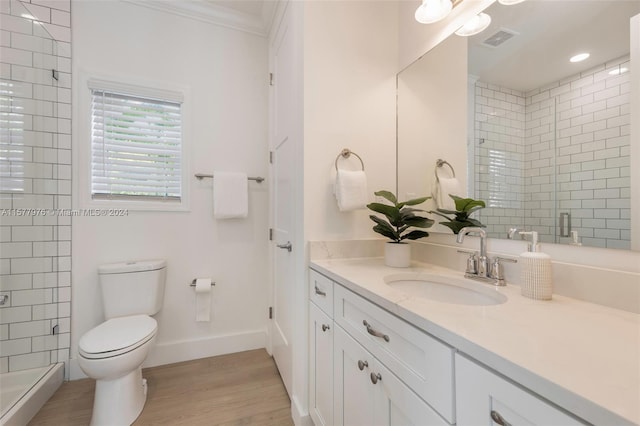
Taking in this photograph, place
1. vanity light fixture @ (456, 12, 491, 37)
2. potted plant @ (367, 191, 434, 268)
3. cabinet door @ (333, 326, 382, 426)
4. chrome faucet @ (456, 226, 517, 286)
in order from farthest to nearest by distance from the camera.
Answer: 1. potted plant @ (367, 191, 434, 268)
2. vanity light fixture @ (456, 12, 491, 37)
3. chrome faucet @ (456, 226, 517, 286)
4. cabinet door @ (333, 326, 382, 426)

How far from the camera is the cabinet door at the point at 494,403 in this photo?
403 mm

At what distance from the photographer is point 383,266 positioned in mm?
1269

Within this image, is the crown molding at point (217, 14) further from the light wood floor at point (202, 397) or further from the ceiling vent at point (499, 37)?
the light wood floor at point (202, 397)

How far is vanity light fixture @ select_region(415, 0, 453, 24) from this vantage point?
123cm

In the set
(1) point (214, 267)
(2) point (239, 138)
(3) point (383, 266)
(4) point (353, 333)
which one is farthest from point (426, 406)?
(2) point (239, 138)

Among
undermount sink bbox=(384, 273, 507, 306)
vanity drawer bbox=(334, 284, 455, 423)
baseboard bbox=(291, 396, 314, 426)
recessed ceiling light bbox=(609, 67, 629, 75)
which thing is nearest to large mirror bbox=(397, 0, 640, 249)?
recessed ceiling light bbox=(609, 67, 629, 75)

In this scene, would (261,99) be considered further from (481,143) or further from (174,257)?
(481,143)

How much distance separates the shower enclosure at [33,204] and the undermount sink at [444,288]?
1.92 metres

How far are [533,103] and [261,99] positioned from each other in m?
1.79

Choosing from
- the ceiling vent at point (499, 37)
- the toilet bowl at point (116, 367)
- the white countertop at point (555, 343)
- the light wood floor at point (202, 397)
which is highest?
the ceiling vent at point (499, 37)

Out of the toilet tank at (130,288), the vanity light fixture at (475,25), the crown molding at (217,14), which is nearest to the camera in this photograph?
the vanity light fixture at (475,25)

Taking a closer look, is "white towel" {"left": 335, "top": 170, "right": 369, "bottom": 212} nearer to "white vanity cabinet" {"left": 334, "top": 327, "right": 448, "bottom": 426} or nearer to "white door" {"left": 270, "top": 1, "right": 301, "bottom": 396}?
"white door" {"left": 270, "top": 1, "right": 301, "bottom": 396}

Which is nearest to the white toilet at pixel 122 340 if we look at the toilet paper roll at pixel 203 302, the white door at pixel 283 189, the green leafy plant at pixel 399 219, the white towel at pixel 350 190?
the toilet paper roll at pixel 203 302

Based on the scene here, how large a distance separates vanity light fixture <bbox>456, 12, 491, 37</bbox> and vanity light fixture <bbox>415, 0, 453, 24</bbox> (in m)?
0.11
